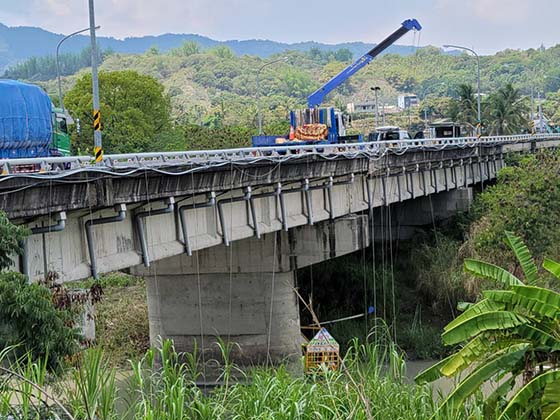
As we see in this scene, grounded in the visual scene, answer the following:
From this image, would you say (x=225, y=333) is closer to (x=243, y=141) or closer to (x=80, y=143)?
(x=80, y=143)

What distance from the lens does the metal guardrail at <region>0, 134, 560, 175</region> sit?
59.5 feet

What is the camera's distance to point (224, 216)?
23.0 meters

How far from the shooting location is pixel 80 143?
60188mm

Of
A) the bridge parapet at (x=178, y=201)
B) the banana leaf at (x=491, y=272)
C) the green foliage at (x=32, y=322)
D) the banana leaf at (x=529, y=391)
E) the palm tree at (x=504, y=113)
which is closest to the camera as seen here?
the green foliage at (x=32, y=322)

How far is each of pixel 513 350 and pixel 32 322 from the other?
20.4ft

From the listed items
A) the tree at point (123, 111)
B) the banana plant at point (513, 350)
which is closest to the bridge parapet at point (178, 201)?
the banana plant at point (513, 350)

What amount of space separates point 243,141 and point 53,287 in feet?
187

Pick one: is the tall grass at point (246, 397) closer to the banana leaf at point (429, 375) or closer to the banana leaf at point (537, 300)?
the banana leaf at point (429, 375)

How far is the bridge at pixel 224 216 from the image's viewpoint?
1593 cm

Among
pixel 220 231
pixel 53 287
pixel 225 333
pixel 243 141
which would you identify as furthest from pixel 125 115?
pixel 53 287

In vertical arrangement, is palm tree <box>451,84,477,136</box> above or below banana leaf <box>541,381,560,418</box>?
above

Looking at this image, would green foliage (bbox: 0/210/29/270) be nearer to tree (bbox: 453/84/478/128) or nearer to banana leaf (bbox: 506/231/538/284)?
banana leaf (bbox: 506/231/538/284)

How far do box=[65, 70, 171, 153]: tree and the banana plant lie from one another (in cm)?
4982

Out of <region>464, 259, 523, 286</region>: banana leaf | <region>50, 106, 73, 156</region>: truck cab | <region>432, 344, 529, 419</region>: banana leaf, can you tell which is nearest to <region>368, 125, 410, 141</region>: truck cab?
<region>50, 106, 73, 156</region>: truck cab
